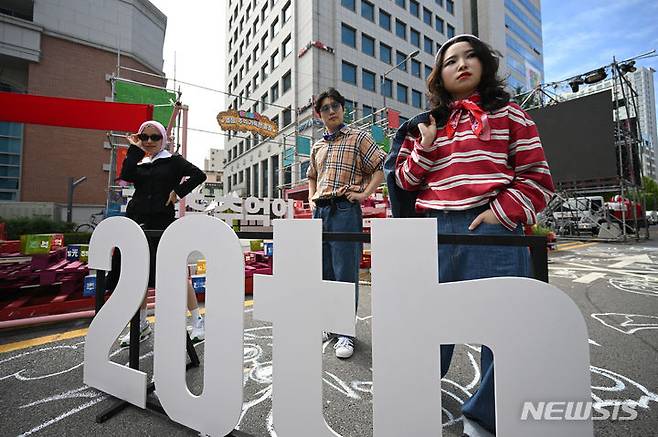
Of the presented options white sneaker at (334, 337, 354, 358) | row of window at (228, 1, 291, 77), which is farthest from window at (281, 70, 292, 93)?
white sneaker at (334, 337, 354, 358)

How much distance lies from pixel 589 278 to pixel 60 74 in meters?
20.5

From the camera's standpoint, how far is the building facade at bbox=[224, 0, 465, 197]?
733 inches

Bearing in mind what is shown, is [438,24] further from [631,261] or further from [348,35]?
[631,261]

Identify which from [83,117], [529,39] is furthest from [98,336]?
[529,39]

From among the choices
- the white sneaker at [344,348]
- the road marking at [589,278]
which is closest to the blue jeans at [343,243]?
the white sneaker at [344,348]

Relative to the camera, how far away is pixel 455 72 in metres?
1.10

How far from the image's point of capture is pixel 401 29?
2334 centimetres

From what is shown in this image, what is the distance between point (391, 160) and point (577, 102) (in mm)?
11536

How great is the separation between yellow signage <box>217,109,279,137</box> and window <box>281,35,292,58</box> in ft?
37.6

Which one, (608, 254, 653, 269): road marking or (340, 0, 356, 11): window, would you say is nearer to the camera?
(608, 254, 653, 269): road marking

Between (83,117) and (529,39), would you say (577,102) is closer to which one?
(83,117)

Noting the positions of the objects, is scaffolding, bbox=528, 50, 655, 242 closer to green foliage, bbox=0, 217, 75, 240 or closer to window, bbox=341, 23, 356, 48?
window, bbox=341, 23, 356, 48

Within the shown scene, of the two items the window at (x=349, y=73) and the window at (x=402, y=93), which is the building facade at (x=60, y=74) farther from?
the window at (x=402, y=93)

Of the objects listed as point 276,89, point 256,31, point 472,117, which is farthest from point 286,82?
point 472,117
